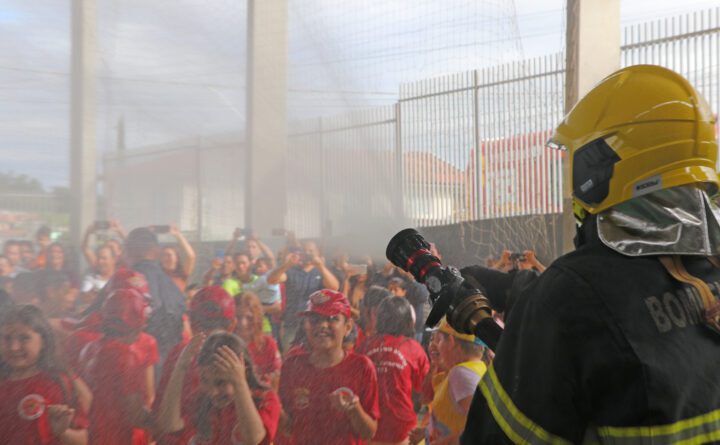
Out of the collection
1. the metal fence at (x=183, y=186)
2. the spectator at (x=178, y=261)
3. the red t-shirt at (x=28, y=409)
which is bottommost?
the red t-shirt at (x=28, y=409)

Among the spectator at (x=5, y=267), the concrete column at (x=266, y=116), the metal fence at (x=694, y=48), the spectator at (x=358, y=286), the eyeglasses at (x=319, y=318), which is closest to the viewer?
the spectator at (x=5, y=267)

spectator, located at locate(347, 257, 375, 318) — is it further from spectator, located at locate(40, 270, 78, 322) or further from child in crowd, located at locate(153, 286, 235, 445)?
spectator, located at locate(40, 270, 78, 322)

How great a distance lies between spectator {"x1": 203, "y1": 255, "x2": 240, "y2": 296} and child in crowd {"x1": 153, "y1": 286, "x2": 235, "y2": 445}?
0.02 meters

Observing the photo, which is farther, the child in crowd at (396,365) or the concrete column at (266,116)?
the child in crowd at (396,365)

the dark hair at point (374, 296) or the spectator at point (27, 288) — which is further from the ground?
the spectator at point (27, 288)

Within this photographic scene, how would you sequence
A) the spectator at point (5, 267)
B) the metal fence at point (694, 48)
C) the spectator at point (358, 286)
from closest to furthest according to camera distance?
the spectator at point (5, 267) < the spectator at point (358, 286) < the metal fence at point (694, 48)

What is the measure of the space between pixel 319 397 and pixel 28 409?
81 cm

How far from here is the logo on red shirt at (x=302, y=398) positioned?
→ 197 cm

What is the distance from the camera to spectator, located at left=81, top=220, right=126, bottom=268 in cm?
157

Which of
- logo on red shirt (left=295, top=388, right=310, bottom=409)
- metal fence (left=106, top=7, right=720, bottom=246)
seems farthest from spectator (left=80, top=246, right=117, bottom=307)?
logo on red shirt (left=295, top=388, right=310, bottom=409)

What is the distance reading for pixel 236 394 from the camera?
1750 millimetres

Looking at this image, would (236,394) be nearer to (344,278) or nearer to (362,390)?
(362,390)

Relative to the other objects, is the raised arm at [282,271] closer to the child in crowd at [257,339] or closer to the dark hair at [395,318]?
the child in crowd at [257,339]

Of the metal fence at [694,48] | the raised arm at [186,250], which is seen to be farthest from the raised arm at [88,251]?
the metal fence at [694,48]
